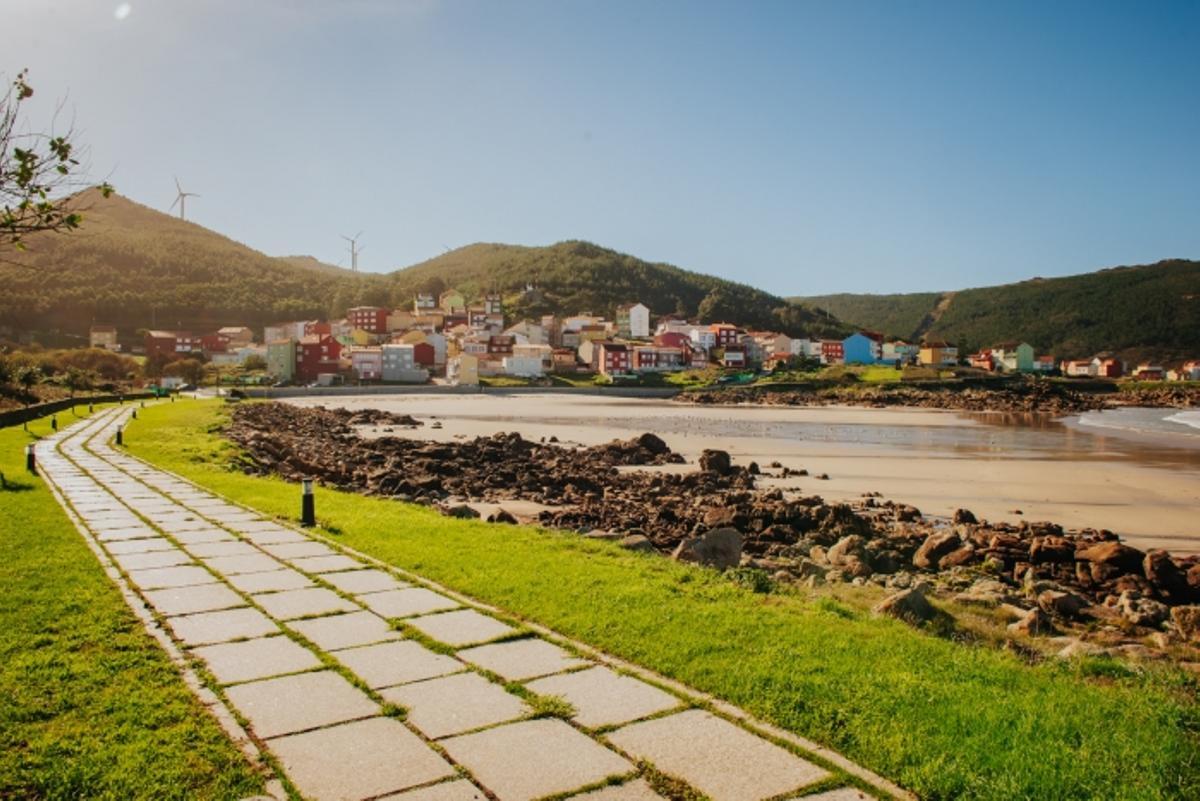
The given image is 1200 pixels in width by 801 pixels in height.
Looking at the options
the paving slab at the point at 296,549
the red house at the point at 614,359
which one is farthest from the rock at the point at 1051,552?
the red house at the point at 614,359

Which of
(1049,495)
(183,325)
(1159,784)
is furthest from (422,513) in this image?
(183,325)

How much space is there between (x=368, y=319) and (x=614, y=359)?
52.5 metres

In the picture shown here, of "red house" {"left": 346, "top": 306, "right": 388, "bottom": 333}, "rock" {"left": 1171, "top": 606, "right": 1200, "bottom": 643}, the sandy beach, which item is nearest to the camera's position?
"rock" {"left": 1171, "top": 606, "right": 1200, "bottom": 643}

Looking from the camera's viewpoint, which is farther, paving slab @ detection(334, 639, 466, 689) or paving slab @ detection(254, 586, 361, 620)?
paving slab @ detection(254, 586, 361, 620)

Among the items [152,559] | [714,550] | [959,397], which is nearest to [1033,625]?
[714,550]

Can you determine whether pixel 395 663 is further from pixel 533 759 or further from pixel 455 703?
pixel 533 759

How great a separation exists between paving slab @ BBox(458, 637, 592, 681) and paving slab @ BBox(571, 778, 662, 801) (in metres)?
1.49

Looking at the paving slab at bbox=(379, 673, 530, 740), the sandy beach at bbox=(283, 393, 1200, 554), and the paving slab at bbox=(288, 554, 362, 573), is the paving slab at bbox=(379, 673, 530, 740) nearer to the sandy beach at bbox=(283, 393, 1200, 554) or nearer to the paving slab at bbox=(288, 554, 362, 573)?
the paving slab at bbox=(288, 554, 362, 573)

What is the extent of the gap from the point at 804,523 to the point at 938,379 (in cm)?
8857

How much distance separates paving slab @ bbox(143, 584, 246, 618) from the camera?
21.8 ft

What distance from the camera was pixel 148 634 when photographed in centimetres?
595

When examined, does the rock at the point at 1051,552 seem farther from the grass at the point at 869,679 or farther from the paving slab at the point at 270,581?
the paving slab at the point at 270,581

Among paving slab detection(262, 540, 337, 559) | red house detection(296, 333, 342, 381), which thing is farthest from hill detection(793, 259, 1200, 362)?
paving slab detection(262, 540, 337, 559)

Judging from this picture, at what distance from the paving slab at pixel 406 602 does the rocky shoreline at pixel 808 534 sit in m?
4.15
